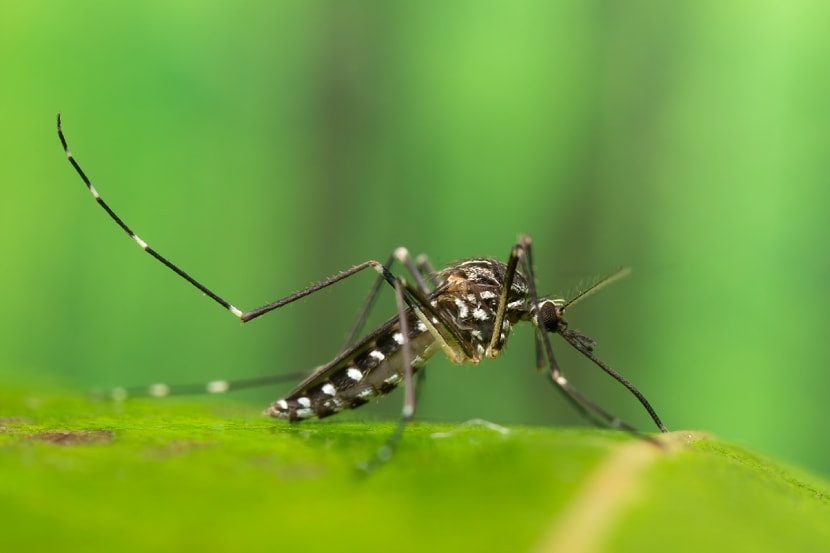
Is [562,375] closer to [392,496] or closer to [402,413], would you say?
[402,413]

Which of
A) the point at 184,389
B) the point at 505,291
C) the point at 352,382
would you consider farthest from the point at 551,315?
the point at 184,389

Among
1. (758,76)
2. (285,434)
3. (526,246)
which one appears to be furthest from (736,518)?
(758,76)

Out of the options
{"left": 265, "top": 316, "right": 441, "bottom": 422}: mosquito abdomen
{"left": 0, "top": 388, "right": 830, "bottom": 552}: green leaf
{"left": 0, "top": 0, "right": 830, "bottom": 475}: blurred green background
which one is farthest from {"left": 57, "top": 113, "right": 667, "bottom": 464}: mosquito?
{"left": 0, "top": 0, "right": 830, "bottom": 475}: blurred green background

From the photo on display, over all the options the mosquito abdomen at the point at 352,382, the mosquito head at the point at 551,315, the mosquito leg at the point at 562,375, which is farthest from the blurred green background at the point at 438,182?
the mosquito abdomen at the point at 352,382

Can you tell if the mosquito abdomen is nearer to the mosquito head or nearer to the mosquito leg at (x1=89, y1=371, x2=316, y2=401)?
the mosquito leg at (x1=89, y1=371, x2=316, y2=401)

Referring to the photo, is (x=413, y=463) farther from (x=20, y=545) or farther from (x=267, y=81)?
(x=267, y=81)

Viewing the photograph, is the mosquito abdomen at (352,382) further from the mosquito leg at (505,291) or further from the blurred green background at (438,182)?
the blurred green background at (438,182)
